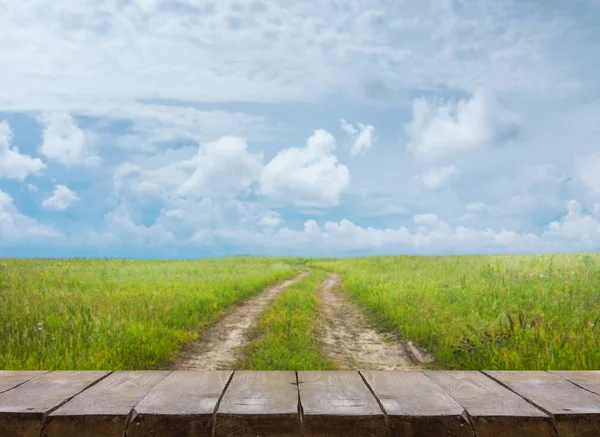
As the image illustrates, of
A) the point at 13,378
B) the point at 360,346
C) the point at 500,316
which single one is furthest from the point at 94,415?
the point at 500,316

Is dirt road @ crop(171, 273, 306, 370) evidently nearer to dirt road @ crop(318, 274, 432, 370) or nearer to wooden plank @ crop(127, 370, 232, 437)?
dirt road @ crop(318, 274, 432, 370)

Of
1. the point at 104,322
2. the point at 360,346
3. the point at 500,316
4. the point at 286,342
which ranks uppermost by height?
the point at 500,316

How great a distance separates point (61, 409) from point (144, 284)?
15217mm

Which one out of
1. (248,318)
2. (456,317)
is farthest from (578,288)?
(248,318)

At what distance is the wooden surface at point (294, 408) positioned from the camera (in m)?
2.69

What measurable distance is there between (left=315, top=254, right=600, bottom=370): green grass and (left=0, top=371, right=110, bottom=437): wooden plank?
18.7ft

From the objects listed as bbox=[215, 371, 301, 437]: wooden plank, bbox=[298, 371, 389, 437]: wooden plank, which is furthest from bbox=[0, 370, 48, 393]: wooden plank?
bbox=[298, 371, 389, 437]: wooden plank

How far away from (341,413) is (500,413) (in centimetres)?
90

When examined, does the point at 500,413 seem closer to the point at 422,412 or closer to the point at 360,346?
the point at 422,412

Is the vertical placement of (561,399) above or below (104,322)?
above

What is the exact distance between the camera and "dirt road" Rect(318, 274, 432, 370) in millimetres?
8374

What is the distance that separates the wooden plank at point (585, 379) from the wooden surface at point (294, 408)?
5cm

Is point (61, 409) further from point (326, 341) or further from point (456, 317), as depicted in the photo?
point (456, 317)

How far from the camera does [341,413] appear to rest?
8.83 feet
